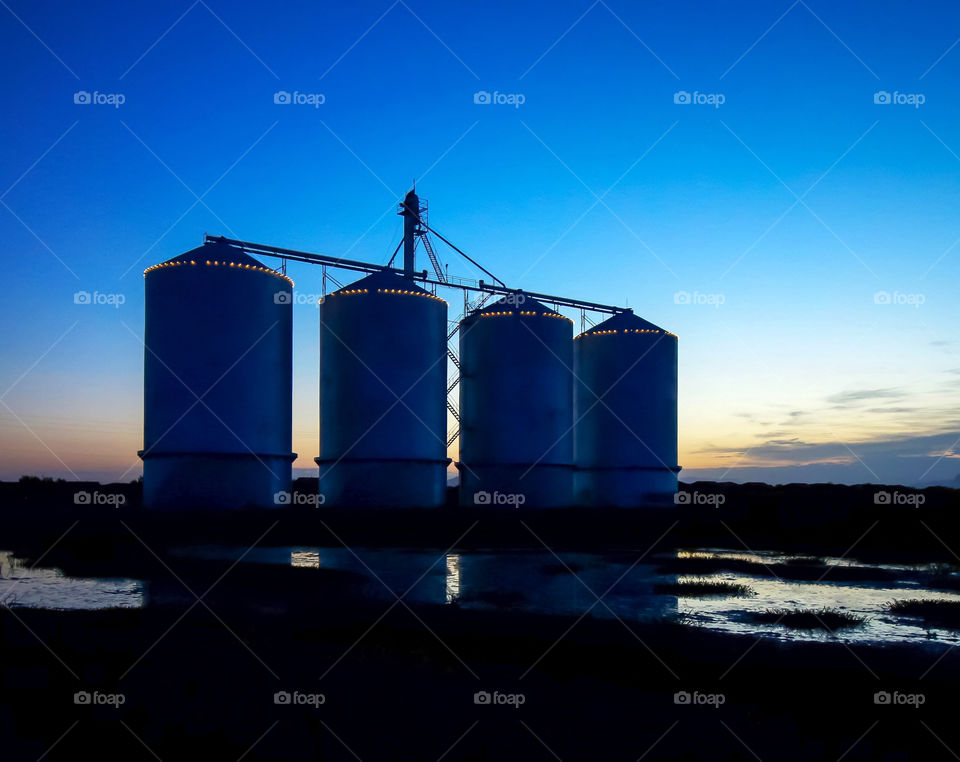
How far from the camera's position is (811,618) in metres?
13.0

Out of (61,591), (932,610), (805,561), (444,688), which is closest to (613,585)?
(932,610)

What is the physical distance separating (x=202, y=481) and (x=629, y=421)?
80.6 feet

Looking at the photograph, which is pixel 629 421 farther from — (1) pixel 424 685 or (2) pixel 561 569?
(1) pixel 424 685

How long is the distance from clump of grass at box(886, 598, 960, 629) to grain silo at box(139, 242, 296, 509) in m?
24.5

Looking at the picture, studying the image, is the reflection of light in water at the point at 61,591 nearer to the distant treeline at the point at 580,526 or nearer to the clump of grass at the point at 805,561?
the distant treeline at the point at 580,526

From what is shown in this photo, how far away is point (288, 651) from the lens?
10445mm

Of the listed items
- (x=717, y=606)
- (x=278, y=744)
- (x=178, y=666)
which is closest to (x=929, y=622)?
(x=717, y=606)

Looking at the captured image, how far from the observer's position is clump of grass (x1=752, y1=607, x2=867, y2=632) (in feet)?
40.7

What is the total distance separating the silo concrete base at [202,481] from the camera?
1160 inches

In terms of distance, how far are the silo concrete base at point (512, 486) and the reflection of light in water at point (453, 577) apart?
50.1ft

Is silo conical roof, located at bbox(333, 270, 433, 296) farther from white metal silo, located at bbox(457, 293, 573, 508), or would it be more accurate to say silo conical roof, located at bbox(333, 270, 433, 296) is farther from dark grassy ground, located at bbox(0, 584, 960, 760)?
dark grassy ground, located at bbox(0, 584, 960, 760)

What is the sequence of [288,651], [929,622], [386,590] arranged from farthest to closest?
[386,590], [929,622], [288,651]

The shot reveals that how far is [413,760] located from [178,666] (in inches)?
179

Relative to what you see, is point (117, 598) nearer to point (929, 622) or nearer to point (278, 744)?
point (278, 744)
